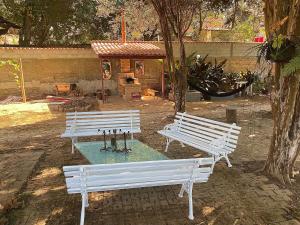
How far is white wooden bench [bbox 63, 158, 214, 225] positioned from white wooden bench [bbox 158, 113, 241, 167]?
171 cm

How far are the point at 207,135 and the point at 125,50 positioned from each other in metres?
10.4

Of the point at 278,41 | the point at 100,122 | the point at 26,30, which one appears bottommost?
the point at 100,122

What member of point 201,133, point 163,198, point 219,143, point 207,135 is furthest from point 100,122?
point 163,198

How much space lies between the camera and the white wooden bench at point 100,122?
798cm

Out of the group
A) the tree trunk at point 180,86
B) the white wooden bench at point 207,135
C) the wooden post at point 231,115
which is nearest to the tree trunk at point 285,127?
the white wooden bench at point 207,135

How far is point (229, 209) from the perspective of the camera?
495 cm

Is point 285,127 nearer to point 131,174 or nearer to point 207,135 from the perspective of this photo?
point 207,135

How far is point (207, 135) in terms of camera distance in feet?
23.8

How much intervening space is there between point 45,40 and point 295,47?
80.3 feet

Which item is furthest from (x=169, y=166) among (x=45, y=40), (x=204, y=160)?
(x=45, y=40)

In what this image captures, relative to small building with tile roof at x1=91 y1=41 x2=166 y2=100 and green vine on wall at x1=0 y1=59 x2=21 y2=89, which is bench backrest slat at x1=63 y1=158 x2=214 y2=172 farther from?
green vine on wall at x1=0 y1=59 x2=21 y2=89

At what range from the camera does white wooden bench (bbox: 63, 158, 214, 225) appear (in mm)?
4289

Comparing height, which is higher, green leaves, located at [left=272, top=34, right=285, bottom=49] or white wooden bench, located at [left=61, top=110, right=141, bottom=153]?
green leaves, located at [left=272, top=34, right=285, bottom=49]

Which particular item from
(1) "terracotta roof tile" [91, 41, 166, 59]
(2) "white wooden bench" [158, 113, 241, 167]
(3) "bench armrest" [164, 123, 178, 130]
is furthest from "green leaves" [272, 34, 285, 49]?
(1) "terracotta roof tile" [91, 41, 166, 59]
